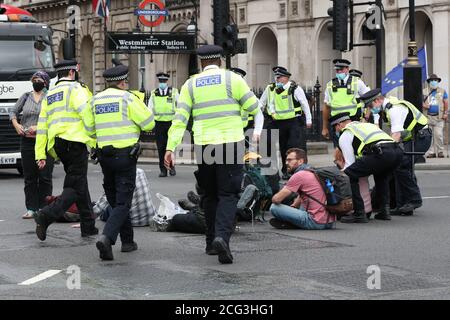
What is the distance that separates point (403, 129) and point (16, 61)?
943 centimetres

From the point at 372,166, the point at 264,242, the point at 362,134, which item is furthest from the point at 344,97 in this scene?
the point at 264,242

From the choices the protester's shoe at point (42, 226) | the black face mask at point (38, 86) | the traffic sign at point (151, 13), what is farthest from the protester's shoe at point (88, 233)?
the traffic sign at point (151, 13)

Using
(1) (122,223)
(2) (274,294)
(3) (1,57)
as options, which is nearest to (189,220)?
(1) (122,223)

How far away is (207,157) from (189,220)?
7.76ft

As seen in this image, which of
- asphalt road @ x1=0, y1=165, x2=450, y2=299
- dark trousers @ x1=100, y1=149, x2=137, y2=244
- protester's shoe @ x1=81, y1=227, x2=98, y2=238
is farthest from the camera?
protester's shoe @ x1=81, y1=227, x2=98, y2=238

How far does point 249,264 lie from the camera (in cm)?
1018

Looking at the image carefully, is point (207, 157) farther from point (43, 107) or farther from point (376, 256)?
point (43, 107)

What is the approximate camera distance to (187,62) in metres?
43.4

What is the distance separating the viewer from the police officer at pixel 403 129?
46.6 feet

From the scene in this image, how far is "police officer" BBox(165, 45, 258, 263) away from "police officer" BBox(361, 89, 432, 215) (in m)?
4.12

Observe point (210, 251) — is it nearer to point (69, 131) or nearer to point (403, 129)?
point (69, 131)

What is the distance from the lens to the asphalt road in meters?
8.68

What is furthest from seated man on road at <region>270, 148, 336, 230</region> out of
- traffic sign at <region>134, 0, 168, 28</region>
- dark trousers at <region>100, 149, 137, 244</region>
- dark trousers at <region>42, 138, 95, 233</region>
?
traffic sign at <region>134, 0, 168, 28</region>

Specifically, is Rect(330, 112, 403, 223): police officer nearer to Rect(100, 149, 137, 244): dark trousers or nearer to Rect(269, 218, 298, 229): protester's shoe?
Rect(269, 218, 298, 229): protester's shoe
